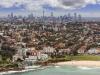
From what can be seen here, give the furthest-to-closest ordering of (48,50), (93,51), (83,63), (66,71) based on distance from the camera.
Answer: (93,51), (48,50), (83,63), (66,71)

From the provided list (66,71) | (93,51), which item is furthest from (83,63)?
(93,51)

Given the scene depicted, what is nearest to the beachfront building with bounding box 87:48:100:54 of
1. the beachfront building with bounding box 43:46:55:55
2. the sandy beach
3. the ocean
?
the beachfront building with bounding box 43:46:55:55

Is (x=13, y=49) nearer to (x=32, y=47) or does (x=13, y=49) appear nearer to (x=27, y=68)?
(x=32, y=47)

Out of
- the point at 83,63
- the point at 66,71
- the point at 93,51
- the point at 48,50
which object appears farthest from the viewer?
the point at 93,51

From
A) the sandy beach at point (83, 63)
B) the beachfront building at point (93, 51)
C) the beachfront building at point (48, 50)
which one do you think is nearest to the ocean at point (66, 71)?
the sandy beach at point (83, 63)

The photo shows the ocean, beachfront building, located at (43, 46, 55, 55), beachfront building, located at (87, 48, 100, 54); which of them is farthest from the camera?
beachfront building, located at (87, 48, 100, 54)

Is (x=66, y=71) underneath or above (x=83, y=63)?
underneath

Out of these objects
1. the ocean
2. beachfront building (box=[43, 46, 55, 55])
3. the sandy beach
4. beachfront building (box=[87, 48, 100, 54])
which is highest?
beachfront building (box=[43, 46, 55, 55])

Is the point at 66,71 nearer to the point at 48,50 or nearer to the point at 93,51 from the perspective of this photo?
the point at 48,50

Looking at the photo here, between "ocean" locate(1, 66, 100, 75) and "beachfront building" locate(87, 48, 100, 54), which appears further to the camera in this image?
"beachfront building" locate(87, 48, 100, 54)

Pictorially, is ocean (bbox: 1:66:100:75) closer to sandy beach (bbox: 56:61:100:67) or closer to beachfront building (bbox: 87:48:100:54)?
sandy beach (bbox: 56:61:100:67)

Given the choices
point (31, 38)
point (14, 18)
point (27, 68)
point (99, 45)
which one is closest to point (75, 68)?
point (27, 68)
